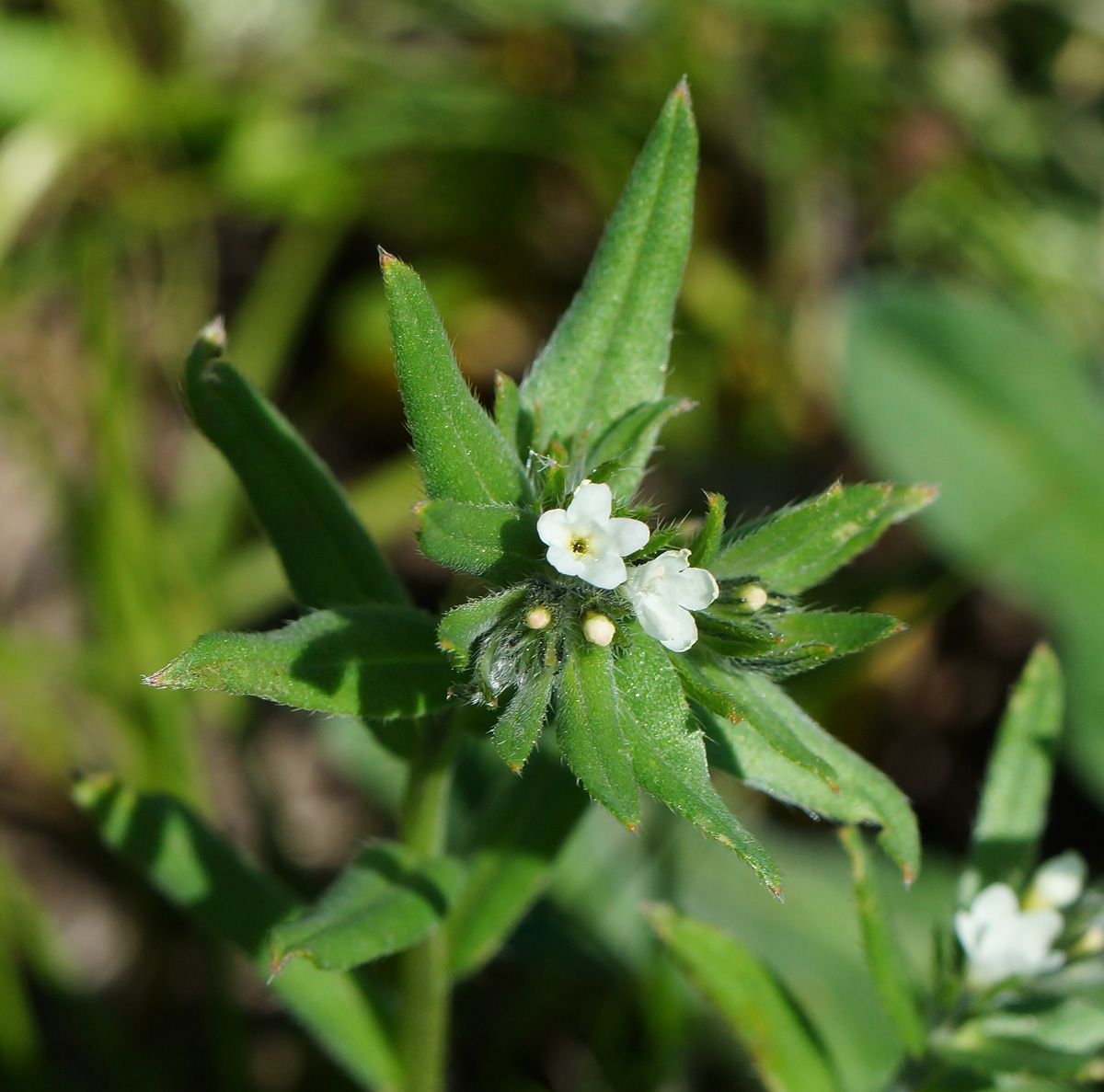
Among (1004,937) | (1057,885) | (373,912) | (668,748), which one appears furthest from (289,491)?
(1057,885)

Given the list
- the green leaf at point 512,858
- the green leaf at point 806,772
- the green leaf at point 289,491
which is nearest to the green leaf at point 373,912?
the green leaf at point 512,858

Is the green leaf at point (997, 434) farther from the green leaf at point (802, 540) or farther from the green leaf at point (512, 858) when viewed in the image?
the green leaf at point (802, 540)

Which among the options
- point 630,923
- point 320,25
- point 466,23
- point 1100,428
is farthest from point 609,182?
point 630,923

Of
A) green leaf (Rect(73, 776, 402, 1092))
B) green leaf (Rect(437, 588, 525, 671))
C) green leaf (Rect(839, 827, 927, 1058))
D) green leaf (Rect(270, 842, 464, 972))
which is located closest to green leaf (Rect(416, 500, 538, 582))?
green leaf (Rect(437, 588, 525, 671))

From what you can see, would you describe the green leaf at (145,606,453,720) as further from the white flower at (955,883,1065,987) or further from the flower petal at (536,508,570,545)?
the white flower at (955,883,1065,987)

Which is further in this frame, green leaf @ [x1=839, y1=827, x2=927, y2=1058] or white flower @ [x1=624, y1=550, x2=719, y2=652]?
green leaf @ [x1=839, y1=827, x2=927, y2=1058]

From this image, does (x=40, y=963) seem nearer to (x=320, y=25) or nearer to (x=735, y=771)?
(x=735, y=771)
